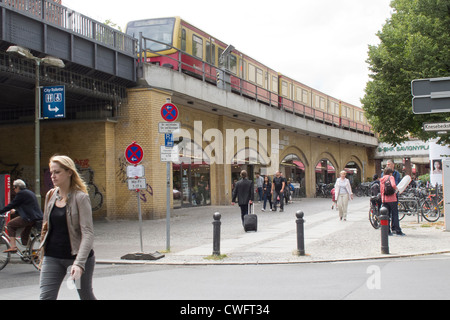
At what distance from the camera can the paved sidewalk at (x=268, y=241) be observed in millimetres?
10055

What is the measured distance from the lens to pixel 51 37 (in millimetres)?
15164

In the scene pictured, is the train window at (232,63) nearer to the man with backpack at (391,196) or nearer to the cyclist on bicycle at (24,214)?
the man with backpack at (391,196)

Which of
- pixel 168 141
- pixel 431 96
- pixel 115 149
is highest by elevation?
pixel 431 96

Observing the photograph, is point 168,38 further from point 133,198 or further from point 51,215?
point 51,215

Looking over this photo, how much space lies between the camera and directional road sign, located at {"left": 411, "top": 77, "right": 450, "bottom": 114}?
34.7 ft

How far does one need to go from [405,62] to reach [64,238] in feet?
64.5

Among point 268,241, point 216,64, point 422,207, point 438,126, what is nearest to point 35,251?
point 268,241

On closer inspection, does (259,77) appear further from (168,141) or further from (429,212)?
(168,141)

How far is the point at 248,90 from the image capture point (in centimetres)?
2695

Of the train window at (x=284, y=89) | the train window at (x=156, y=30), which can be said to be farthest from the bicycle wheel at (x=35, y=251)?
the train window at (x=284, y=89)

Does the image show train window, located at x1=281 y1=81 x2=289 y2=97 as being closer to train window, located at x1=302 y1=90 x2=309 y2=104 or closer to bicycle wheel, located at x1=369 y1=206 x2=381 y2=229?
train window, located at x1=302 y1=90 x2=309 y2=104

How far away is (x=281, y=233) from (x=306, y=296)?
774 cm

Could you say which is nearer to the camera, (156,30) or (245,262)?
(245,262)
